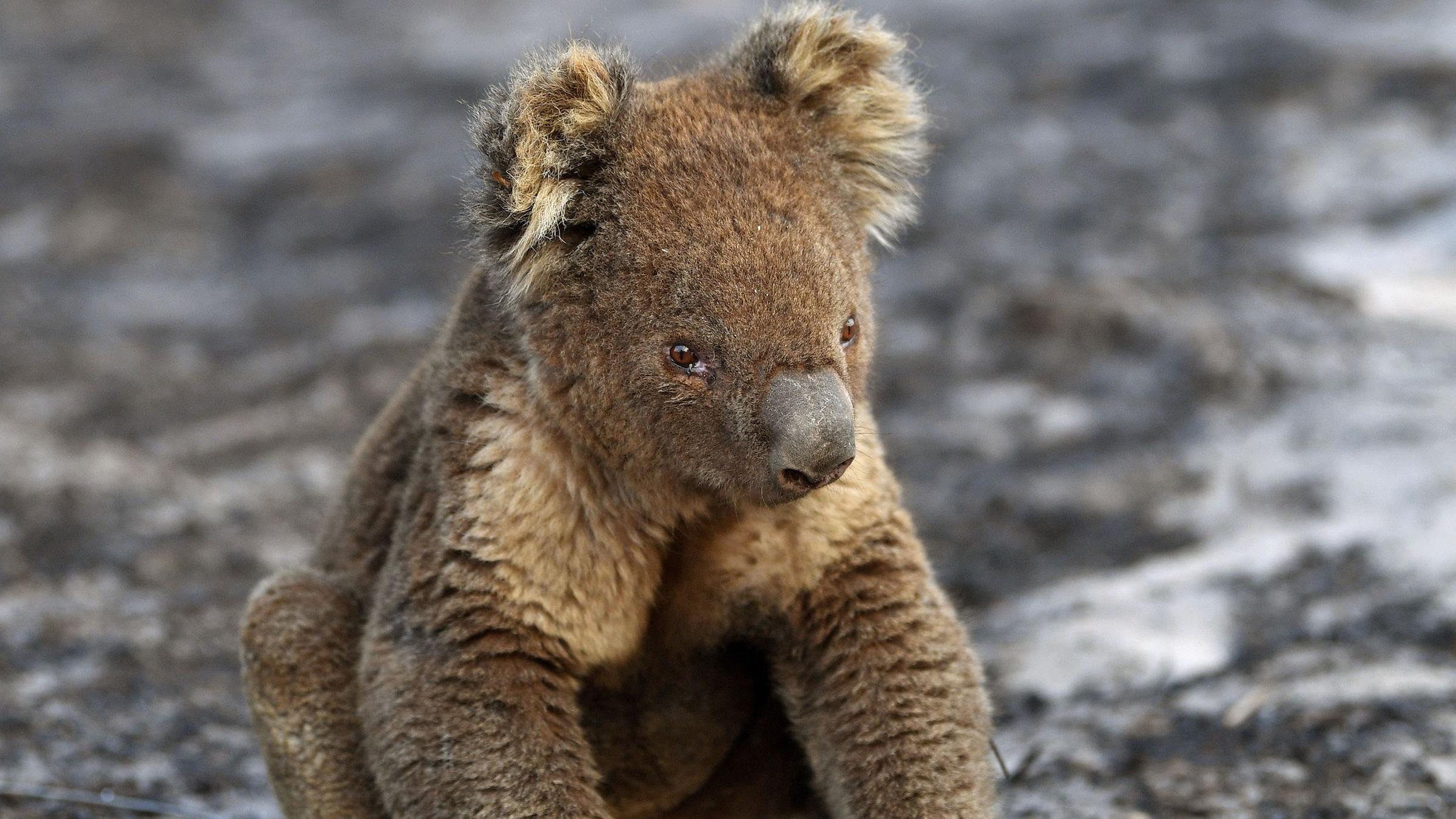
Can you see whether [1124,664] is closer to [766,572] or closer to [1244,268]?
[766,572]

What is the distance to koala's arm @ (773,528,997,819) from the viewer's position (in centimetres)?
340

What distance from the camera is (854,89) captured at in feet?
11.8

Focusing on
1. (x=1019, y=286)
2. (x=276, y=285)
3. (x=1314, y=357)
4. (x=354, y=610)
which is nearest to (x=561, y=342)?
(x=354, y=610)

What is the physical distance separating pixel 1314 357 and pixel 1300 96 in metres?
3.81

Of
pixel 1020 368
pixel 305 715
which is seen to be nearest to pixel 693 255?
pixel 305 715

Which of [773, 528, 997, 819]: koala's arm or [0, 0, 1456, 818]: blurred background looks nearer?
[773, 528, 997, 819]: koala's arm

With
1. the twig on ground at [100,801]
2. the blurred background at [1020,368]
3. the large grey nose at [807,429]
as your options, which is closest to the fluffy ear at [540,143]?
the large grey nose at [807,429]

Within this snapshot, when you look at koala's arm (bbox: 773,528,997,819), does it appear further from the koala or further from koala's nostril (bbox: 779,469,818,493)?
koala's nostril (bbox: 779,469,818,493)

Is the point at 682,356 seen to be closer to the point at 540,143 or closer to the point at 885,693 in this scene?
the point at 540,143

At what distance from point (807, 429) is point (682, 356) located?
37cm

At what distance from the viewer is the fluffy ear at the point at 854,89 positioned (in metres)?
3.52

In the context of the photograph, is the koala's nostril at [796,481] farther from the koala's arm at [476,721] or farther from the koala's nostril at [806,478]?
the koala's arm at [476,721]

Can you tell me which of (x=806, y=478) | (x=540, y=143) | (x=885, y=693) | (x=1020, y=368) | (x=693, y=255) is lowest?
(x=885, y=693)

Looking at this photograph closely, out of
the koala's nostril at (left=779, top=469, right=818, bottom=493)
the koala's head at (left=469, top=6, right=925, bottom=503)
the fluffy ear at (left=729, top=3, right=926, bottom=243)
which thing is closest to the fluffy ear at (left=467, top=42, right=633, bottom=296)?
the koala's head at (left=469, top=6, right=925, bottom=503)
